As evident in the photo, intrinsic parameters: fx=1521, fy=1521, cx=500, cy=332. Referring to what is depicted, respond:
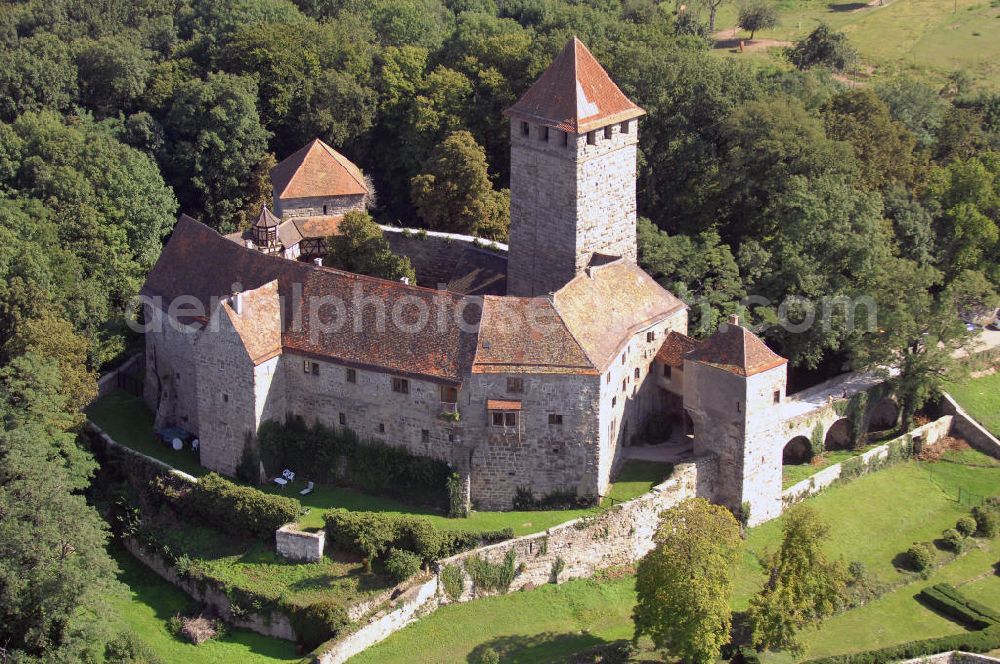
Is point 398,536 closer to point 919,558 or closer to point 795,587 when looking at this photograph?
point 795,587

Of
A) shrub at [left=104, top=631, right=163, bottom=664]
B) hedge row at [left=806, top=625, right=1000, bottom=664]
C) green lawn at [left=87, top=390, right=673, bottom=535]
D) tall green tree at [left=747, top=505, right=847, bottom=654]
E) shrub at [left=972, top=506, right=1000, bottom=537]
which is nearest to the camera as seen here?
shrub at [left=104, top=631, right=163, bottom=664]

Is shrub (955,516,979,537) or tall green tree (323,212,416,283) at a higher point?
tall green tree (323,212,416,283)

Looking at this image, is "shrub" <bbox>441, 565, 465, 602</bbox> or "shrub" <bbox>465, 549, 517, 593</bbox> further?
"shrub" <bbox>465, 549, 517, 593</bbox>

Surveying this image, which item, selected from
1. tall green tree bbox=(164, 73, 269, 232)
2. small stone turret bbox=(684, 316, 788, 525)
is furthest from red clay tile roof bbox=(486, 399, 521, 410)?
tall green tree bbox=(164, 73, 269, 232)

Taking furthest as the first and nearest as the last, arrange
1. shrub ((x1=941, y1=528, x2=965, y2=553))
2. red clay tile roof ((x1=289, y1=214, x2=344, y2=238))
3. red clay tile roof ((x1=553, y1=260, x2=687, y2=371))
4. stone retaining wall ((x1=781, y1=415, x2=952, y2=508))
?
1. red clay tile roof ((x1=289, y1=214, x2=344, y2=238))
2. stone retaining wall ((x1=781, y1=415, x2=952, y2=508))
3. shrub ((x1=941, y1=528, x2=965, y2=553))
4. red clay tile roof ((x1=553, y1=260, x2=687, y2=371))

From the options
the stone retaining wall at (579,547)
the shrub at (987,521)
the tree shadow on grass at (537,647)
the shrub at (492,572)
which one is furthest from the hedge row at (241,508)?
the shrub at (987,521)

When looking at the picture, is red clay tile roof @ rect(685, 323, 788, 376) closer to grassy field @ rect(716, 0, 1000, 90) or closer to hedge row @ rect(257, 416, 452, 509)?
hedge row @ rect(257, 416, 452, 509)

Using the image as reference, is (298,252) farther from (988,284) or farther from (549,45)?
(988,284)

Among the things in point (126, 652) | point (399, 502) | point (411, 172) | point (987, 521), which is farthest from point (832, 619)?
point (411, 172)
